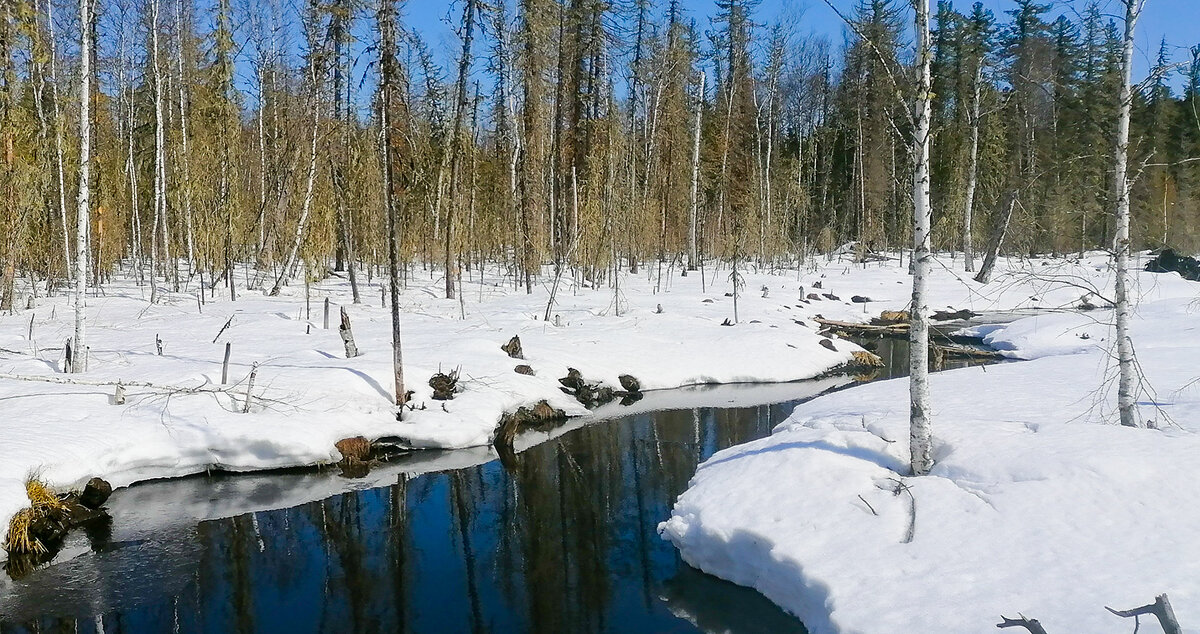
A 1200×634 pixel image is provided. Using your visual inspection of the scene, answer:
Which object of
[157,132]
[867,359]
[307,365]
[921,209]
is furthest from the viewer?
[157,132]

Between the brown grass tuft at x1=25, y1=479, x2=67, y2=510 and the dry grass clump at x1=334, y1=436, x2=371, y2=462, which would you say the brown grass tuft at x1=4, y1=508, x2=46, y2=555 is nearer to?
the brown grass tuft at x1=25, y1=479, x2=67, y2=510

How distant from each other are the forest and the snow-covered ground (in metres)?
6.17

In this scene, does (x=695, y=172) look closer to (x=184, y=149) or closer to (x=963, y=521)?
(x=184, y=149)

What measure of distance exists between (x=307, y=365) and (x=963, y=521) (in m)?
11.0

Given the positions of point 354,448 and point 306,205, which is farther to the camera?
point 306,205

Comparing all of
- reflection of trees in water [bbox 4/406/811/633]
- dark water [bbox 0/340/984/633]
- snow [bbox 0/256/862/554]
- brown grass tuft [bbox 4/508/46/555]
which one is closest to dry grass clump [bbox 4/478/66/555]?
brown grass tuft [bbox 4/508/46/555]

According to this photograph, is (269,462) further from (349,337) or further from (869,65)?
(869,65)

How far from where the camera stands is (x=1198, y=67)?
745cm

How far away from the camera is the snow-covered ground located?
5453mm

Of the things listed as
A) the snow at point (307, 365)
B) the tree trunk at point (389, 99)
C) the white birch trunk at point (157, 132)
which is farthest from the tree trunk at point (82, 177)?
the white birch trunk at point (157, 132)

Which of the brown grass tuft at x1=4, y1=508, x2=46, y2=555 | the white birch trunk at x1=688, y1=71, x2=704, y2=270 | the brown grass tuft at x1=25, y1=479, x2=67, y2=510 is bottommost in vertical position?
the brown grass tuft at x1=4, y1=508, x2=46, y2=555

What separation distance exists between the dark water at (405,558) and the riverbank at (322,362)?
2.04ft

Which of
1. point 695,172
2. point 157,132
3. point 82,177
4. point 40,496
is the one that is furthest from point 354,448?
point 695,172

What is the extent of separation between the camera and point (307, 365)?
13.6m
